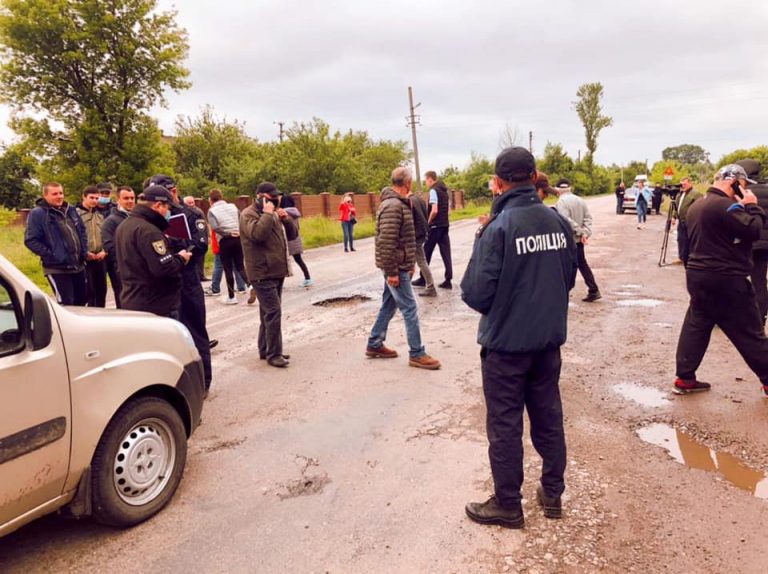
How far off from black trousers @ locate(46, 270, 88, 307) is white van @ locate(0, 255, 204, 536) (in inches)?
149

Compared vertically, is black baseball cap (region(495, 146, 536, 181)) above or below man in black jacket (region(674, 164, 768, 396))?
above

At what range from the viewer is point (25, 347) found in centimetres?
240

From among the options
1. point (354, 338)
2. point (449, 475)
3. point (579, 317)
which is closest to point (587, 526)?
point (449, 475)

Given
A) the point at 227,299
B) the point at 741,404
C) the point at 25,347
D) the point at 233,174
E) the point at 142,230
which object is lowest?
the point at 741,404

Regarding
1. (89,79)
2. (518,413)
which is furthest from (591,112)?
(518,413)

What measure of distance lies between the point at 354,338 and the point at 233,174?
32711mm

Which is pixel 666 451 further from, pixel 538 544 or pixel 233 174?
pixel 233 174

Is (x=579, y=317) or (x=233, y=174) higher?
(x=233, y=174)

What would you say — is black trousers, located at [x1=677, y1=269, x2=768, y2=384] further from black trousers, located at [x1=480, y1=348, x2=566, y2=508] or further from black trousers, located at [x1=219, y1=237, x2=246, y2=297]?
black trousers, located at [x1=219, y1=237, x2=246, y2=297]

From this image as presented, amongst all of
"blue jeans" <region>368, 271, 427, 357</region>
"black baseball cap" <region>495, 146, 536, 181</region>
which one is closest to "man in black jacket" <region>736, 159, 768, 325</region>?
"blue jeans" <region>368, 271, 427, 357</region>

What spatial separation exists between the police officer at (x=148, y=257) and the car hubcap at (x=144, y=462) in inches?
54.8

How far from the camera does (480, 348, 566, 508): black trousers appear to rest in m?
2.81

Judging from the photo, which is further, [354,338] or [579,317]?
[579,317]

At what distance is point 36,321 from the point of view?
2393 mm
